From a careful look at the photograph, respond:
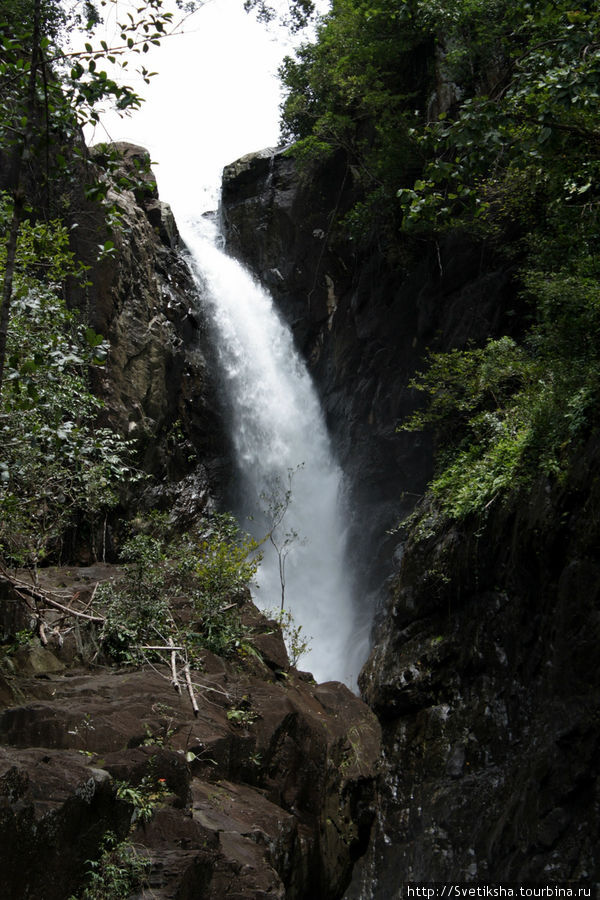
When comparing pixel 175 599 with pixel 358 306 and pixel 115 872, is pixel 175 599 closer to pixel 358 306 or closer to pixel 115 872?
pixel 115 872

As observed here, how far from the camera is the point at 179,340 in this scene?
725 inches

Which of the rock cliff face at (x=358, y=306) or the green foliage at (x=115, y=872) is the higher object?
the rock cliff face at (x=358, y=306)

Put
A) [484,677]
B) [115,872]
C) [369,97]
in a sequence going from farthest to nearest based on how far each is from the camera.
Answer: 1. [369,97]
2. [484,677]
3. [115,872]

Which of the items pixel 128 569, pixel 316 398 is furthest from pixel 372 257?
pixel 128 569

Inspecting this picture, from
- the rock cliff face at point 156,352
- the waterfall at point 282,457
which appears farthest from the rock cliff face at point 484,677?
the rock cliff face at point 156,352

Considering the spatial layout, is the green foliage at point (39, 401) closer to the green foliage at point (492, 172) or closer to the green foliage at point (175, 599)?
the green foliage at point (175, 599)

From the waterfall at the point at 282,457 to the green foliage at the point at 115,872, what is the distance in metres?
11.1

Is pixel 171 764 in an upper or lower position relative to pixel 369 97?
lower

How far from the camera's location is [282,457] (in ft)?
65.7

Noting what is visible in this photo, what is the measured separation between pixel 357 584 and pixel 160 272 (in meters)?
11.0

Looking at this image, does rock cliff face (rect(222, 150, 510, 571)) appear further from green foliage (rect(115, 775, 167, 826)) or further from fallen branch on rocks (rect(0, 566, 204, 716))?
green foliage (rect(115, 775, 167, 826))

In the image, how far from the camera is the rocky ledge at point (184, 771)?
3799 mm

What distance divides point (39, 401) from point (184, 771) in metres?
3.16

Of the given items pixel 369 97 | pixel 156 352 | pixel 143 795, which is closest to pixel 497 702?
pixel 143 795
